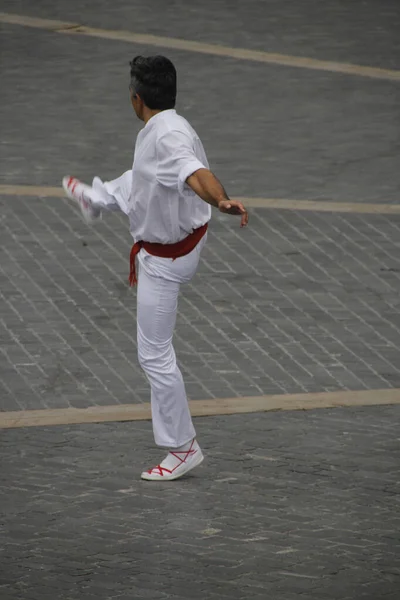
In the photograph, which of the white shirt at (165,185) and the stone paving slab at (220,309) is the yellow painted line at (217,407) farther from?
the white shirt at (165,185)

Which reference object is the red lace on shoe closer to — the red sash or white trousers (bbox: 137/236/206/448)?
white trousers (bbox: 137/236/206/448)

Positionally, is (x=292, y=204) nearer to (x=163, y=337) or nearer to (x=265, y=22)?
(x=163, y=337)

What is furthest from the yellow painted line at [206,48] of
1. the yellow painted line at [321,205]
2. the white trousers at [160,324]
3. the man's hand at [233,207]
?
the man's hand at [233,207]

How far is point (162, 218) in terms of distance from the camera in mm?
8039

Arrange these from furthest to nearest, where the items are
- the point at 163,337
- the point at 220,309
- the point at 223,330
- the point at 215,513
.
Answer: the point at 220,309
the point at 223,330
the point at 163,337
the point at 215,513

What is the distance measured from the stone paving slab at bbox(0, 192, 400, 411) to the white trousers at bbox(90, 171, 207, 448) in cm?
128

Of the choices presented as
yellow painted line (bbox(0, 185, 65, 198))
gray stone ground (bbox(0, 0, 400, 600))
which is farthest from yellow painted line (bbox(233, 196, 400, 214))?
yellow painted line (bbox(0, 185, 65, 198))

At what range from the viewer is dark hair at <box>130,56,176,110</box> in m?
8.02

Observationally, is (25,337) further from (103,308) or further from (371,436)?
(371,436)

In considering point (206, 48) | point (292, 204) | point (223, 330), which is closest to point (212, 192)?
point (223, 330)

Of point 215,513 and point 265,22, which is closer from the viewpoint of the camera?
point 215,513

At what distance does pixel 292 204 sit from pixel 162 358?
525 cm

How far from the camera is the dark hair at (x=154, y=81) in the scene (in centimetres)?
802

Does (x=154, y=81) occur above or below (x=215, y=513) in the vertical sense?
above
